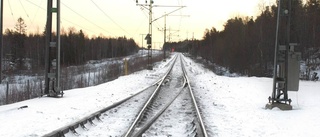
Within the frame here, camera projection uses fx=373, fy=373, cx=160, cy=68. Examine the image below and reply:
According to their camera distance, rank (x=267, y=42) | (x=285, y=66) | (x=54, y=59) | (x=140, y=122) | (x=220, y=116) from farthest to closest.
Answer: (x=267, y=42) < (x=54, y=59) < (x=285, y=66) < (x=220, y=116) < (x=140, y=122)

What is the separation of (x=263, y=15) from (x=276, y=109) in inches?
1750

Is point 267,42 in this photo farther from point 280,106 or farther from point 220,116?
point 220,116

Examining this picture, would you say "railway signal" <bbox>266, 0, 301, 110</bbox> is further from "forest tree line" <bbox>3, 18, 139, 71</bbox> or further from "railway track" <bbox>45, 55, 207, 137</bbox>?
"forest tree line" <bbox>3, 18, 139, 71</bbox>

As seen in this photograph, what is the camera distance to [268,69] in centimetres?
4784

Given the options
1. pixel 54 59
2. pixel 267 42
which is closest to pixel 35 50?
pixel 267 42

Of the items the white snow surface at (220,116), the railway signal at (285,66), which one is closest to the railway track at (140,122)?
the white snow surface at (220,116)

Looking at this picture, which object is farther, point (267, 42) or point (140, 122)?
point (267, 42)

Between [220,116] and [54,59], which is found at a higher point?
[54,59]

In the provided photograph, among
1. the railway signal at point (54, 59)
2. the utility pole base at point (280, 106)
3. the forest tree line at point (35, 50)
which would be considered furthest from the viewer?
the forest tree line at point (35, 50)

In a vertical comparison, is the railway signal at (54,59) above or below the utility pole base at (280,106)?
above

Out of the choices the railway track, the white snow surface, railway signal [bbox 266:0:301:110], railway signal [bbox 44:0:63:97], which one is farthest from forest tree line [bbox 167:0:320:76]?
the railway track

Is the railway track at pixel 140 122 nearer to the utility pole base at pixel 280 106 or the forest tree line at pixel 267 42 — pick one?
the utility pole base at pixel 280 106

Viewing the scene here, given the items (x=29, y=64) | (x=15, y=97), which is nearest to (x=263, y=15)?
(x=15, y=97)

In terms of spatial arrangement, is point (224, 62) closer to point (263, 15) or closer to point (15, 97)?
point (263, 15)
